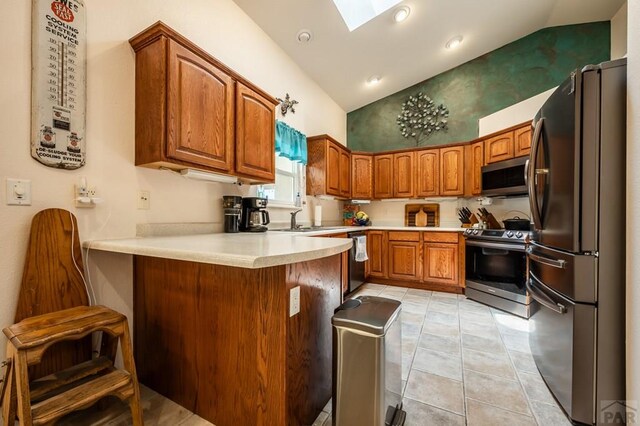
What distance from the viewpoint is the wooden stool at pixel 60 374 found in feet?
3.00

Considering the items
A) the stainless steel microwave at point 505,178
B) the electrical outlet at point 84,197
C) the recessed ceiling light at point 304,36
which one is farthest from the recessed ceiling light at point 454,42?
the electrical outlet at point 84,197

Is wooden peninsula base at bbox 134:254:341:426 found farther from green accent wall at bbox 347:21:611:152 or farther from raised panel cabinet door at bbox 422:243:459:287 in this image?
green accent wall at bbox 347:21:611:152

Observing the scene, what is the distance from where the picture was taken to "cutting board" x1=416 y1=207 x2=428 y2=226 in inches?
166

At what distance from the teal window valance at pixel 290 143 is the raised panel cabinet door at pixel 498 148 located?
2.52 metres

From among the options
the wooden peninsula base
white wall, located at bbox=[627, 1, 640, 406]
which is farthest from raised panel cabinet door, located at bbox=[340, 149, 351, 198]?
white wall, located at bbox=[627, 1, 640, 406]

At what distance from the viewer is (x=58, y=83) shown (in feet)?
4.31

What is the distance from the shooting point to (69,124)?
1.36 metres

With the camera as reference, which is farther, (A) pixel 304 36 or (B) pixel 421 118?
(B) pixel 421 118

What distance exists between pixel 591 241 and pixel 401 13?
2.92 m

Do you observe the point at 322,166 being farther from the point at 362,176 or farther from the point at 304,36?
the point at 304,36

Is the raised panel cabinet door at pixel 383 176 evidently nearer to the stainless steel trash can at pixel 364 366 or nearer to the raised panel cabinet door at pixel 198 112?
the raised panel cabinet door at pixel 198 112

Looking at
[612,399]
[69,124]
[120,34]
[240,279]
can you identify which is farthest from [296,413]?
[120,34]

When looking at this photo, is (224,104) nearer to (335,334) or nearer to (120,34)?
(120,34)

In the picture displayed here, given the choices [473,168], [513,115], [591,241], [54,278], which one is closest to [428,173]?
[473,168]
